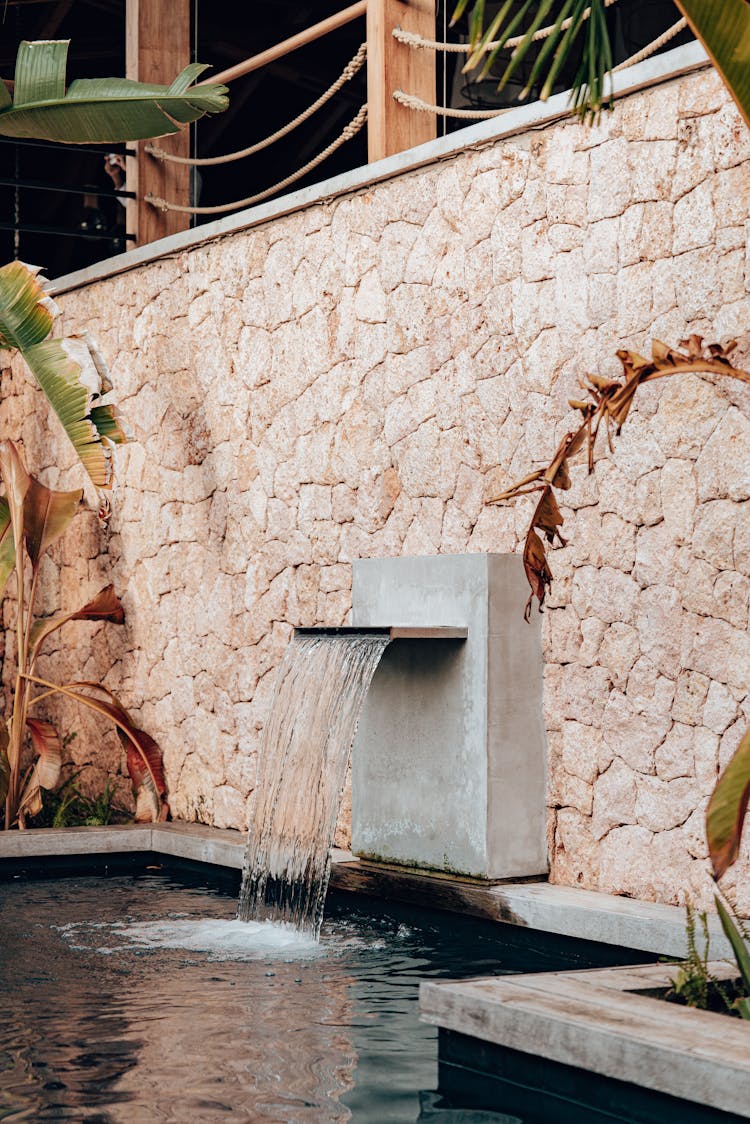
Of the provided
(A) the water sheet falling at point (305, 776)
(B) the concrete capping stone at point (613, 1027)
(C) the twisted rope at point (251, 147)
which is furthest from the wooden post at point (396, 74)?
(B) the concrete capping stone at point (613, 1027)

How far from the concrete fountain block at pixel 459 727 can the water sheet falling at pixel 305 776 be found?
0.37 m

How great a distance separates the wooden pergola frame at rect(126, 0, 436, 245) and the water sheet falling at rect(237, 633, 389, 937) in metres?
2.93

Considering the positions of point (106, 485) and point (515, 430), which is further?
point (106, 485)

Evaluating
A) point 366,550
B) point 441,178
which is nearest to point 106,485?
point 366,550

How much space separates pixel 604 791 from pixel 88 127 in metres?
5.08

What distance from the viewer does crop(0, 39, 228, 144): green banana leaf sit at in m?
9.23

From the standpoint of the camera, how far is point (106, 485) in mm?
9516

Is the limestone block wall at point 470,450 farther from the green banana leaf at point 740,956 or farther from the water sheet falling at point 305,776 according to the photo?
the green banana leaf at point 740,956

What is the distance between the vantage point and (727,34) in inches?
181

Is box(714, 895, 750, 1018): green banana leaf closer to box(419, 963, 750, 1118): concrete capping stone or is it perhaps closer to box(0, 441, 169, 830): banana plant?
box(419, 963, 750, 1118): concrete capping stone

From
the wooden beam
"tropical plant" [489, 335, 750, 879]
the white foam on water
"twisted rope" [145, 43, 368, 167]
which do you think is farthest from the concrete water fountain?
the wooden beam

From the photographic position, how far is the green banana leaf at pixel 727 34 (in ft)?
14.9

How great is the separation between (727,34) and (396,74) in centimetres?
439

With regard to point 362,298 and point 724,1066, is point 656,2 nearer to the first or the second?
point 362,298
